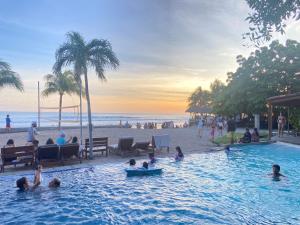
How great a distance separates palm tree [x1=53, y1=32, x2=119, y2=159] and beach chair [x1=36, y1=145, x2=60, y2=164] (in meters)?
1.86

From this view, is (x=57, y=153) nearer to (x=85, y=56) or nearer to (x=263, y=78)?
(x=85, y=56)

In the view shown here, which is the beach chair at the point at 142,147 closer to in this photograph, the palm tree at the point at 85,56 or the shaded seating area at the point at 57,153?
the palm tree at the point at 85,56

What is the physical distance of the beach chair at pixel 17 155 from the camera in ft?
40.0

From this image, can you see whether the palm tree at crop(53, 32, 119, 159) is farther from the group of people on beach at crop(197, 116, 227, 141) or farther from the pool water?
the group of people on beach at crop(197, 116, 227, 141)

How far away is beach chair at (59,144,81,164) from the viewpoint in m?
13.5

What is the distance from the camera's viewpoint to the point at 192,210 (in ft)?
28.0

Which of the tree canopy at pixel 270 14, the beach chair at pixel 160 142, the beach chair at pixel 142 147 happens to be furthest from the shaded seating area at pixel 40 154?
the tree canopy at pixel 270 14

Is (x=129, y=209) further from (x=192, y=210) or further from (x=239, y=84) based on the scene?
(x=239, y=84)

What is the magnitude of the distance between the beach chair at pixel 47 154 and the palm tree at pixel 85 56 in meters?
1.86

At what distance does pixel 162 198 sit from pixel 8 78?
13844 millimetres

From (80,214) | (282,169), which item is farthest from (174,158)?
(80,214)

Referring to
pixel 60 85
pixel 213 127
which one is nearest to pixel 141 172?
pixel 213 127

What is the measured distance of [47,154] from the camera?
43.3 ft

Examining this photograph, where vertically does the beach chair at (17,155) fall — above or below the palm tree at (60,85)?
below
